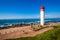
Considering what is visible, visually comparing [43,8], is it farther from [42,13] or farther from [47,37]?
[47,37]

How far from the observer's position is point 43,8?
29453 millimetres

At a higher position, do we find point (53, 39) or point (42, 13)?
point (42, 13)

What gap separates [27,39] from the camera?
13.3 meters

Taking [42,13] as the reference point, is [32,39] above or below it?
below

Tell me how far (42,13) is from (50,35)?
53.1ft

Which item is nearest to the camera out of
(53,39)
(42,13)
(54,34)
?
(53,39)

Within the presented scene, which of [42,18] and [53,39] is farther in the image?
[42,18]

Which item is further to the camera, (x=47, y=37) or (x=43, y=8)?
(x=43, y=8)

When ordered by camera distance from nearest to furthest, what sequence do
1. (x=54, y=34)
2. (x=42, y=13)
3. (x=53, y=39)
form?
(x=53, y=39)
(x=54, y=34)
(x=42, y=13)

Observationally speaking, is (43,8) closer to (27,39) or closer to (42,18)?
(42,18)

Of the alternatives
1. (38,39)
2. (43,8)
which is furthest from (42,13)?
(38,39)

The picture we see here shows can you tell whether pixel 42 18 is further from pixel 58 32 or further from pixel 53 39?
pixel 53 39

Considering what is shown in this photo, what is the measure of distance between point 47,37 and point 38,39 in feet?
2.54

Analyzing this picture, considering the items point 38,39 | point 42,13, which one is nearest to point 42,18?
point 42,13
